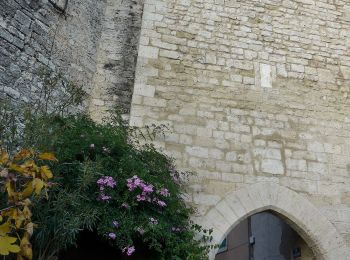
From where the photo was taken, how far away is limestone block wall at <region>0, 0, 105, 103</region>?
4.60 meters

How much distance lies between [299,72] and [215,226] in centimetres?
221

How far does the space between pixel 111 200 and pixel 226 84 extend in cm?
216

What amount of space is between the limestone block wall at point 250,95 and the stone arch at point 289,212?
0.06 meters

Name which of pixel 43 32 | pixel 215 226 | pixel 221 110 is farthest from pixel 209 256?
pixel 43 32

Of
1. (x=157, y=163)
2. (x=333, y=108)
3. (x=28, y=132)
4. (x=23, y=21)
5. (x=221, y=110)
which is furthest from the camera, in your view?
(x=333, y=108)

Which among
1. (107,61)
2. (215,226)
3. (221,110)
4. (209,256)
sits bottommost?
(209,256)

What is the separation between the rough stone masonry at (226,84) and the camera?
477 cm

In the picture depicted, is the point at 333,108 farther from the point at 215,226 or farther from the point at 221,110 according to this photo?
the point at 215,226

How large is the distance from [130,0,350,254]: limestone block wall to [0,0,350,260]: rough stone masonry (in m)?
0.01

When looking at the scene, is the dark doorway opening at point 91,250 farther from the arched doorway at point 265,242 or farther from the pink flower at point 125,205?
the arched doorway at point 265,242

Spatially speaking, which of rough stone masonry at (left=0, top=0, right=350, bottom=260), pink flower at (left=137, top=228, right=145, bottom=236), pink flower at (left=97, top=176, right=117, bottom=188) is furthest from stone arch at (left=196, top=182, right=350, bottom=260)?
pink flower at (left=97, top=176, right=117, bottom=188)

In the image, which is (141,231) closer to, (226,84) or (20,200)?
(20,200)

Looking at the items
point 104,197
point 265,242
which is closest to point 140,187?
point 104,197

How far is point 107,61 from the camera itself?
541 cm
